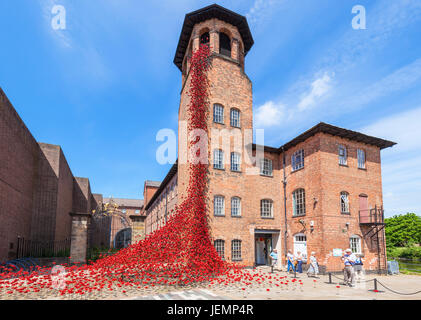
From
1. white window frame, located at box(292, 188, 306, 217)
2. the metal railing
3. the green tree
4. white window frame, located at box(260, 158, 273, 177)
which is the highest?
white window frame, located at box(260, 158, 273, 177)

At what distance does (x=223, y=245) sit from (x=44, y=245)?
38.7 feet

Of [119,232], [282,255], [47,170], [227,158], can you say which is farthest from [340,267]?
[119,232]

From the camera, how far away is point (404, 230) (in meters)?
51.8

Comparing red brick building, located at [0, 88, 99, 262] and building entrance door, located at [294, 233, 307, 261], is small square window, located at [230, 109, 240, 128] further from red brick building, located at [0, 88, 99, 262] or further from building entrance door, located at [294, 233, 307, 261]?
red brick building, located at [0, 88, 99, 262]

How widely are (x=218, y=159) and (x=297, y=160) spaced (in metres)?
5.96

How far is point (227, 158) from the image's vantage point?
18891 millimetres

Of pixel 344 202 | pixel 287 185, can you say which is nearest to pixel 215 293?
pixel 344 202

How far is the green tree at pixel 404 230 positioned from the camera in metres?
50.3

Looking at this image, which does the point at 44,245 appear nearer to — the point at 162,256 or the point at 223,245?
the point at 162,256

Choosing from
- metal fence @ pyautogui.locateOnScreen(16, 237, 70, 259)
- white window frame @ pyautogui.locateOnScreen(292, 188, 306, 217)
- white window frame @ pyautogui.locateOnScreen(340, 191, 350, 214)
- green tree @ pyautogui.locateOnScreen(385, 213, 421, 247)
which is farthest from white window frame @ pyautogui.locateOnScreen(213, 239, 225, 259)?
green tree @ pyautogui.locateOnScreen(385, 213, 421, 247)

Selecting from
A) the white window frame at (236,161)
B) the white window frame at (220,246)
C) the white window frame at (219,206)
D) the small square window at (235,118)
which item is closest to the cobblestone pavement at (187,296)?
the white window frame at (220,246)

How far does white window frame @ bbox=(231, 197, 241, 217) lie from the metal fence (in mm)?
10290

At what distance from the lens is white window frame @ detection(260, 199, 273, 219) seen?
65.9ft

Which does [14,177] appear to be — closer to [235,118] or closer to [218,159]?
[218,159]
